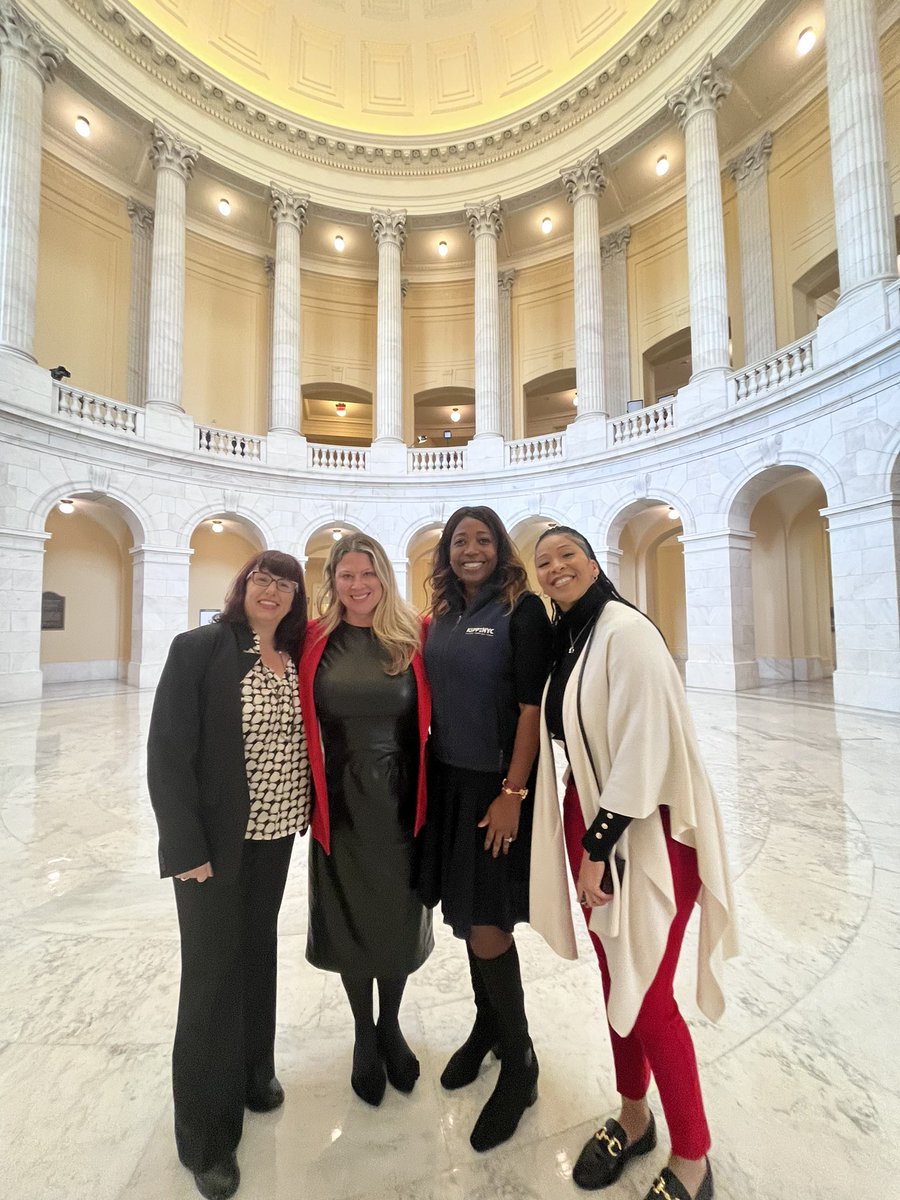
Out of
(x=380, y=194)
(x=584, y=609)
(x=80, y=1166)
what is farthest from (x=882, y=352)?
(x=380, y=194)

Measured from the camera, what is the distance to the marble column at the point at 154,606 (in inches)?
492

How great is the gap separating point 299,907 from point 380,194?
20054mm

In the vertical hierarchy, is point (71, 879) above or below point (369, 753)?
below

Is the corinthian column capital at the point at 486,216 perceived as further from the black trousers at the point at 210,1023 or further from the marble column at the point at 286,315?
the black trousers at the point at 210,1023

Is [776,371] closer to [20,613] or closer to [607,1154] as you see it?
[607,1154]

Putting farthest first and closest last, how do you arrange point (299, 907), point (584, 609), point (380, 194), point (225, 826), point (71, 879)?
point (380, 194), point (71, 879), point (299, 907), point (584, 609), point (225, 826)

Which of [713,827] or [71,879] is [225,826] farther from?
[71,879]

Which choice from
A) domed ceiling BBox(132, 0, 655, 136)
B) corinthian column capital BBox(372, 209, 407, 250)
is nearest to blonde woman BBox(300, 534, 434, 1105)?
corinthian column capital BBox(372, 209, 407, 250)

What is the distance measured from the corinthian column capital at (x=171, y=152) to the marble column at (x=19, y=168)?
2.50 metres

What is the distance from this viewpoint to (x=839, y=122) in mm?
9703

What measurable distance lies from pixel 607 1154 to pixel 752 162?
1913 cm

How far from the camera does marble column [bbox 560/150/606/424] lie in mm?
14617

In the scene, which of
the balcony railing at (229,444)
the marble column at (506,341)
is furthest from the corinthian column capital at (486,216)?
the balcony railing at (229,444)

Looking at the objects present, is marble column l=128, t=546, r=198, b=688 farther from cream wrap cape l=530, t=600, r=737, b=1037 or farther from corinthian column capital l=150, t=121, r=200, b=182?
cream wrap cape l=530, t=600, r=737, b=1037
